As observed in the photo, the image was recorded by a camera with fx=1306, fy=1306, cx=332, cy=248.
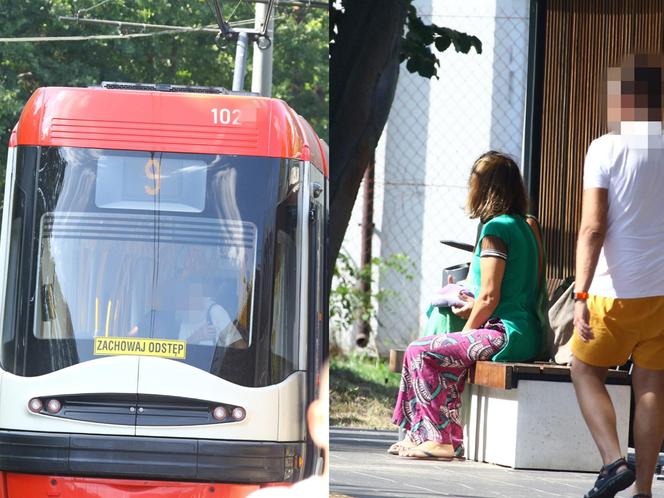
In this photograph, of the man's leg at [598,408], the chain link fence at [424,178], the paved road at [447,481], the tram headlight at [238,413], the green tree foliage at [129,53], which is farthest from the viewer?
the chain link fence at [424,178]

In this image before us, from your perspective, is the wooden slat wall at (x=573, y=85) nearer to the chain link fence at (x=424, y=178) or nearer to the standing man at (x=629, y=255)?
the standing man at (x=629, y=255)

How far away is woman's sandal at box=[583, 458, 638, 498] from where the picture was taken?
15.6 feet

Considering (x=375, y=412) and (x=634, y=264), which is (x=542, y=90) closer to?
(x=634, y=264)

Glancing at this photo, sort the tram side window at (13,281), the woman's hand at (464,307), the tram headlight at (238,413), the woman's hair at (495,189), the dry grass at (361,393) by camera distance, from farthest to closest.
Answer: the dry grass at (361,393) → the tram side window at (13,281) → the tram headlight at (238,413) → the woman's hand at (464,307) → the woman's hair at (495,189)

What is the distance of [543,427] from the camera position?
5.85 meters

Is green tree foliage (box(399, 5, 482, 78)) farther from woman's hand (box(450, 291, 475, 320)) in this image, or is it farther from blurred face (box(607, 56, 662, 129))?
blurred face (box(607, 56, 662, 129))

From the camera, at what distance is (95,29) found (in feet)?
22.9

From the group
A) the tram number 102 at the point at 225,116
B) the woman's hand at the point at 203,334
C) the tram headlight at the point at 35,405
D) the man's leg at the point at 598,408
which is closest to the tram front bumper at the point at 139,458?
the tram headlight at the point at 35,405

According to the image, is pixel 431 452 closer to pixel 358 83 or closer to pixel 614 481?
pixel 614 481

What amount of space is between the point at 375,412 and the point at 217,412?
4.78 meters

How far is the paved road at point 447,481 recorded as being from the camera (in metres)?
5.37

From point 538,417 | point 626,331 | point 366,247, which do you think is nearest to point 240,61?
point 538,417

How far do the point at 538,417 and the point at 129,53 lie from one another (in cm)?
298

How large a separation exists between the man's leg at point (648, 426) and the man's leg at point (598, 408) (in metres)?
0.10
